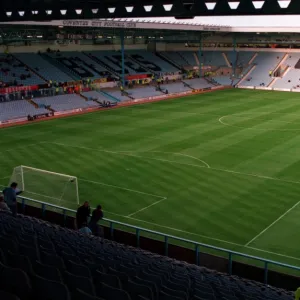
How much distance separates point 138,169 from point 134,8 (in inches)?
553

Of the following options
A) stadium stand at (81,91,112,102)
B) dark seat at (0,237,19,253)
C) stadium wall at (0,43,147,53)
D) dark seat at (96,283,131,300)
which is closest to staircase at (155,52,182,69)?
stadium wall at (0,43,147,53)

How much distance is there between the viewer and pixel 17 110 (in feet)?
161

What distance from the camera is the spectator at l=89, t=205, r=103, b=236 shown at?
14773mm

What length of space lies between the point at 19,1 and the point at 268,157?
19327mm

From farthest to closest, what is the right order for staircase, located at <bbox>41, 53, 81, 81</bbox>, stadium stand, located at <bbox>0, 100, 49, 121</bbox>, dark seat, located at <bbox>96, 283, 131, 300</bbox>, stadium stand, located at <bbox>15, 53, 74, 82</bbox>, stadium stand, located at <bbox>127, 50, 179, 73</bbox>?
stadium stand, located at <bbox>127, 50, 179, 73</bbox>
staircase, located at <bbox>41, 53, 81, 81</bbox>
stadium stand, located at <bbox>15, 53, 74, 82</bbox>
stadium stand, located at <bbox>0, 100, 49, 121</bbox>
dark seat, located at <bbox>96, 283, 131, 300</bbox>

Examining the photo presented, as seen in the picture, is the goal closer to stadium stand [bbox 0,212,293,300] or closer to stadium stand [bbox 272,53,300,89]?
stadium stand [bbox 0,212,293,300]

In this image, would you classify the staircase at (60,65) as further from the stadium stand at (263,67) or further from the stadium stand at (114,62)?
the stadium stand at (263,67)

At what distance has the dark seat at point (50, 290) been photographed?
5133mm

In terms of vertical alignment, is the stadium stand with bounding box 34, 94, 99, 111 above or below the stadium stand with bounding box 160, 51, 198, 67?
below

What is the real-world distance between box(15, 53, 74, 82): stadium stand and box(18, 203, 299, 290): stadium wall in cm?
4751

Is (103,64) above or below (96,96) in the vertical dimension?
above

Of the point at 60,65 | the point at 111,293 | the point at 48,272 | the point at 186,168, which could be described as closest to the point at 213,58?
the point at 60,65

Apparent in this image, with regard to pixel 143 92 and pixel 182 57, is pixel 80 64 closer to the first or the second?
pixel 143 92

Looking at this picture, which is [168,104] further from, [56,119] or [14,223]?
[14,223]
